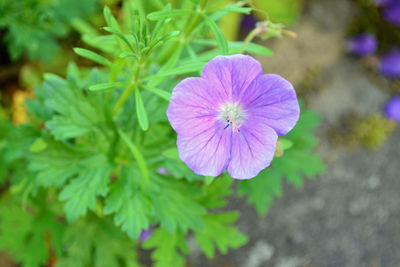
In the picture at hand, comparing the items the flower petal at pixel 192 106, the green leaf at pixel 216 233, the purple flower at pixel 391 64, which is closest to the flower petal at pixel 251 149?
the flower petal at pixel 192 106

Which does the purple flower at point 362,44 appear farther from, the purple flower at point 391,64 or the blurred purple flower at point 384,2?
the blurred purple flower at point 384,2

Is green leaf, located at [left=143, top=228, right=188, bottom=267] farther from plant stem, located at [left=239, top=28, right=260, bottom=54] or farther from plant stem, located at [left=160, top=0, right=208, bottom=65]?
plant stem, located at [left=239, top=28, right=260, bottom=54]

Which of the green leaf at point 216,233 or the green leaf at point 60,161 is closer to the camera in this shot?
the green leaf at point 60,161

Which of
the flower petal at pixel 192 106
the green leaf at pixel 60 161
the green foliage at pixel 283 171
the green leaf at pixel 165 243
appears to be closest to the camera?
the flower petal at pixel 192 106

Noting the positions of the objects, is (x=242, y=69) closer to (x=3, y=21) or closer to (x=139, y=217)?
(x=139, y=217)

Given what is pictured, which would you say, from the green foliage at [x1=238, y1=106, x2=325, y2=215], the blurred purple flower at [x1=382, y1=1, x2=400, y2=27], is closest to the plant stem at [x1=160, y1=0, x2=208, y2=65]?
the green foliage at [x1=238, y1=106, x2=325, y2=215]

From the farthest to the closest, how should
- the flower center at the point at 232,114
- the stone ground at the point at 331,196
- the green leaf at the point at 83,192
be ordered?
the stone ground at the point at 331,196 → the green leaf at the point at 83,192 → the flower center at the point at 232,114

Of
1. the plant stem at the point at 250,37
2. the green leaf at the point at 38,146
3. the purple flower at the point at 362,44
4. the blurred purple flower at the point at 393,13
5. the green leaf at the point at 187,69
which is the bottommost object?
the purple flower at the point at 362,44
